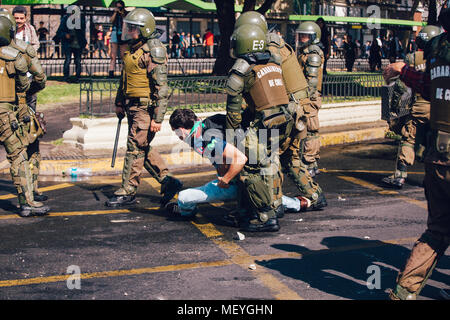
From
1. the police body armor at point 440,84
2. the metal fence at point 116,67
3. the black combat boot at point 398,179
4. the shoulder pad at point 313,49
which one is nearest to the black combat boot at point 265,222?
the police body armor at point 440,84

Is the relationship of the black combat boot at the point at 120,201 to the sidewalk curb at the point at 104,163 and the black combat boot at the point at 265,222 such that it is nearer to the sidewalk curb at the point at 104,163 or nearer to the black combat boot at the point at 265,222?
the black combat boot at the point at 265,222

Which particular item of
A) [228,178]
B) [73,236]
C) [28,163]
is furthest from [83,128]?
[228,178]

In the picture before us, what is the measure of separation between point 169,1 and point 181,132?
18.0 meters

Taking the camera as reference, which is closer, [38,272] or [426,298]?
[426,298]

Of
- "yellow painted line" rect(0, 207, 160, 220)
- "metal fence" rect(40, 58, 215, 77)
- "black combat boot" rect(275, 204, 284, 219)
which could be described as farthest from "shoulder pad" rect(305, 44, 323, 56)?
"metal fence" rect(40, 58, 215, 77)

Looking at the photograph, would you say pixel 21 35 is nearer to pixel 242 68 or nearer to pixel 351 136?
pixel 242 68

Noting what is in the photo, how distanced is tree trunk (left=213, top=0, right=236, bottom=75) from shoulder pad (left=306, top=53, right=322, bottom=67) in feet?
29.5

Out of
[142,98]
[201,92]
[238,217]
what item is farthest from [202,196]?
[201,92]

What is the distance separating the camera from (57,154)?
1019 cm

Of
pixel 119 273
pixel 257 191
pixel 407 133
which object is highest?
pixel 407 133

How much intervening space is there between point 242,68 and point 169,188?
2.07 metres

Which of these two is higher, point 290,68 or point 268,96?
point 290,68

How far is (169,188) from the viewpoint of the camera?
7723 millimetres
